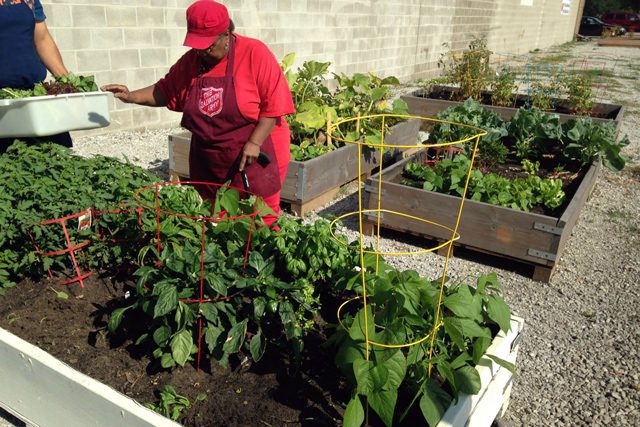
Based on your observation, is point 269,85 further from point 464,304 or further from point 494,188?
point 494,188

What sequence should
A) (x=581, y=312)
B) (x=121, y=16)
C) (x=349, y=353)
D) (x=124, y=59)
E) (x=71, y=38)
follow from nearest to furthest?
(x=349, y=353) < (x=581, y=312) < (x=71, y=38) < (x=121, y=16) < (x=124, y=59)

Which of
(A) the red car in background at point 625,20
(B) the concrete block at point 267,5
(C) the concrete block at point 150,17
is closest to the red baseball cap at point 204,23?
(C) the concrete block at point 150,17

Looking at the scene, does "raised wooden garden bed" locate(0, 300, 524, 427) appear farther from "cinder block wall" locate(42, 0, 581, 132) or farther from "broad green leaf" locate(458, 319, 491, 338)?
"cinder block wall" locate(42, 0, 581, 132)

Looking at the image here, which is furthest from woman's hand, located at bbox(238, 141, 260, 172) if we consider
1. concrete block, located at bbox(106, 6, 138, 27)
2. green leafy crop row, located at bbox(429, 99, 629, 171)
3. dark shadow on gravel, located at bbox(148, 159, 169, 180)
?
concrete block, located at bbox(106, 6, 138, 27)

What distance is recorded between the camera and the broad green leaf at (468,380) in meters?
1.93

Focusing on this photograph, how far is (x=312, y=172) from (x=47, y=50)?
2.16 metres

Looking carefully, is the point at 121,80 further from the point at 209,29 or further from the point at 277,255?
the point at 277,255

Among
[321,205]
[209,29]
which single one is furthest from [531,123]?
[209,29]

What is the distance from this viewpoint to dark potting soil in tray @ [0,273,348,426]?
203 cm

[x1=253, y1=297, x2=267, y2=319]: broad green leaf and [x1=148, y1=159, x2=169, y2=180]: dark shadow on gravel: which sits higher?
[x1=253, y1=297, x2=267, y2=319]: broad green leaf

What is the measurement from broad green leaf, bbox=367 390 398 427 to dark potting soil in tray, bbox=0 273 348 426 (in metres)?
0.26

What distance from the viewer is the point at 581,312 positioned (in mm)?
3586

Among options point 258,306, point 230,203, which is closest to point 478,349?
point 258,306

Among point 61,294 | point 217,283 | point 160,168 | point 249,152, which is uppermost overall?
point 249,152
